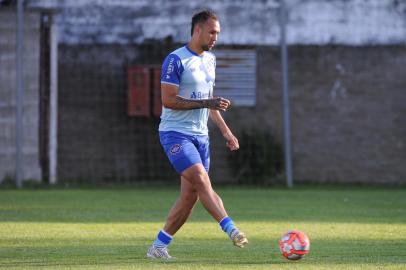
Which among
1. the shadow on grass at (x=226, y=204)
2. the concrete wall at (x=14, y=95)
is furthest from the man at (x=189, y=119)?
the concrete wall at (x=14, y=95)

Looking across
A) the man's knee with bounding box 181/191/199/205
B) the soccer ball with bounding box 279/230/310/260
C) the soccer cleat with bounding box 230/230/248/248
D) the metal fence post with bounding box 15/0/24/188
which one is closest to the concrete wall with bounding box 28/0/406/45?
the metal fence post with bounding box 15/0/24/188

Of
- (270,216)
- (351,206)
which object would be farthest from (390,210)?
(270,216)

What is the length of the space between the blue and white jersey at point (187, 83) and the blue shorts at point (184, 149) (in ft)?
0.18

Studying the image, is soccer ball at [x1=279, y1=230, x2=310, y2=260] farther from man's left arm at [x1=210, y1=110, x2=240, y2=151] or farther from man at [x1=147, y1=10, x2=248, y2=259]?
man's left arm at [x1=210, y1=110, x2=240, y2=151]

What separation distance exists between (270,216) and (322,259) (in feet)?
17.8

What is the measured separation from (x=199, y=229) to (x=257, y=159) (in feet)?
32.2

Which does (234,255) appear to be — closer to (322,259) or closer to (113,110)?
(322,259)

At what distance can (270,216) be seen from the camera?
49.7 ft

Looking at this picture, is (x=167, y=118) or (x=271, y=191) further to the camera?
(x=271, y=191)

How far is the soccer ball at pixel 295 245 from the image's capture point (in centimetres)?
943

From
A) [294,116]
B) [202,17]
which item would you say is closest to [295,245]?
[202,17]

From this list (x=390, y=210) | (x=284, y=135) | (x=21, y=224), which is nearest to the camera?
(x=21, y=224)

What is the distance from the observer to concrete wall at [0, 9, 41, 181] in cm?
2186

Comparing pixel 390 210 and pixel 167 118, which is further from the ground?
pixel 167 118
